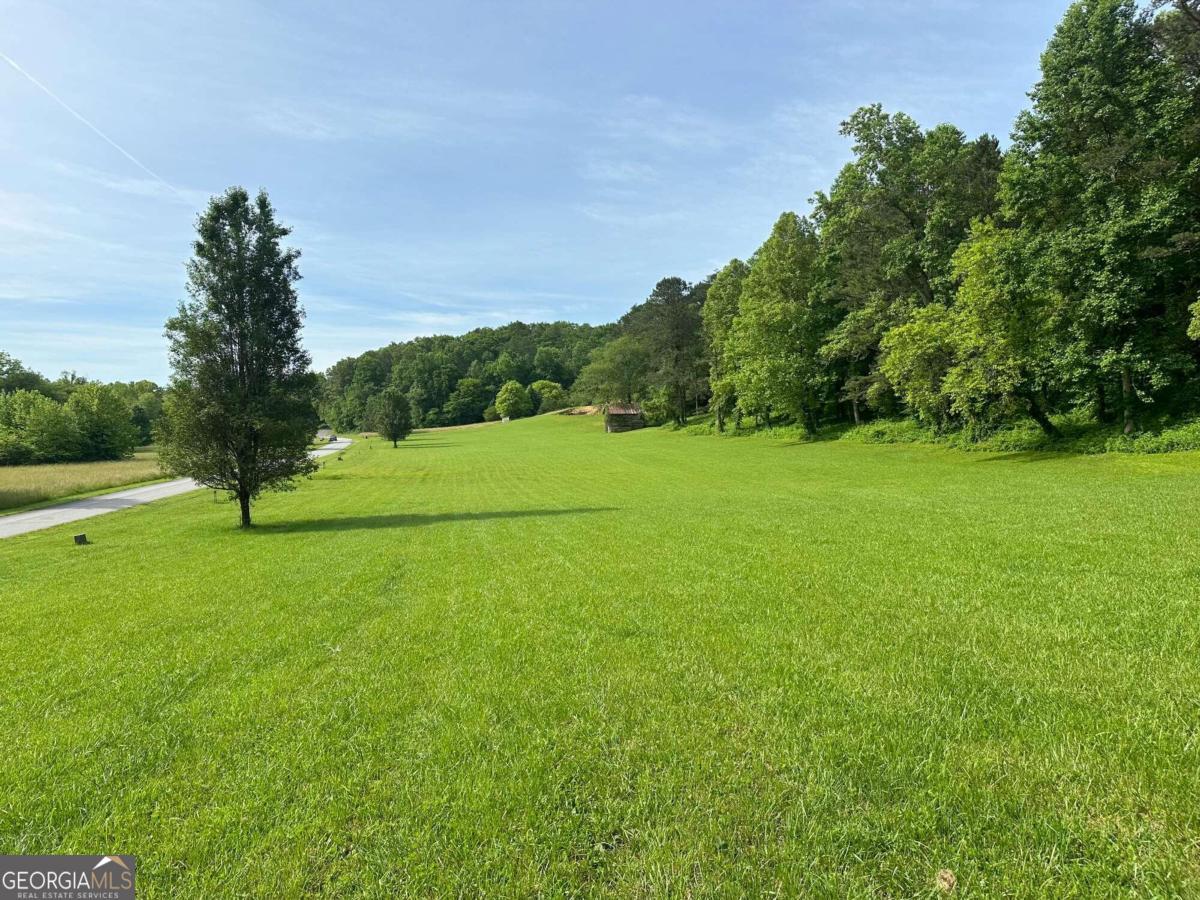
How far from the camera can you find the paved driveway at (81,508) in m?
20.4

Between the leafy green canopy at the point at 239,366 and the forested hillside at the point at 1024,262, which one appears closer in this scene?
the leafy green canopy at the point at 239,366

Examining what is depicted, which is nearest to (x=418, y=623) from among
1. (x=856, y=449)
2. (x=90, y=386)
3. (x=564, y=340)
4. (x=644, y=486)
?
(x=644, y=486)

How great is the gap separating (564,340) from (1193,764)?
512 feet

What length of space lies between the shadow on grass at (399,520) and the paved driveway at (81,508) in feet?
29.5

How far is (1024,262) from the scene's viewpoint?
23.7m

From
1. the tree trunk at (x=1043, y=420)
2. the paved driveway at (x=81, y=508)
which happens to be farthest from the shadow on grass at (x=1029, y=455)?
the paved driveway at (x=81, y=508)

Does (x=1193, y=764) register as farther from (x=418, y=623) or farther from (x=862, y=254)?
(x=862, y=254)

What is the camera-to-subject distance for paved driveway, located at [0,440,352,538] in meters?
20.4

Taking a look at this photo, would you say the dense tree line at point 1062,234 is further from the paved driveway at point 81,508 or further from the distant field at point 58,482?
the distant field at point 58,482

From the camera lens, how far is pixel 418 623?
702 cm

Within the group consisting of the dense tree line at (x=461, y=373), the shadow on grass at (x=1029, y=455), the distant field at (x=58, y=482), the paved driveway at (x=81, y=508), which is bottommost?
the shadow on grass at (x=1029, y=455)

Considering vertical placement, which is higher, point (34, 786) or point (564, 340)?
point (564, 340)

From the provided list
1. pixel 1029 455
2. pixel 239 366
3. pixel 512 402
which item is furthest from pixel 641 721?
pixel 512 402

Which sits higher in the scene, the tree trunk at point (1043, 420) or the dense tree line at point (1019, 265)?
the dense tree line at point (1019, 265)
